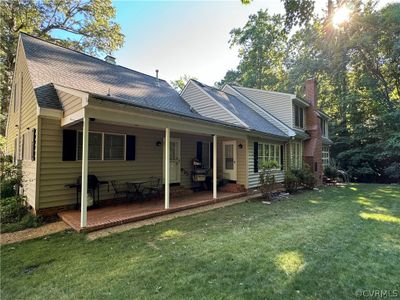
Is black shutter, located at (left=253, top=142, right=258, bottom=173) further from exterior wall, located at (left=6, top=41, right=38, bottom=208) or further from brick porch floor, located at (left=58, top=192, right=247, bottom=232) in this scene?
exterior wall, located at (left=6, top=41, right=38, bottom=208)

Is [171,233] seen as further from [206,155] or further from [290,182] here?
[290,182]

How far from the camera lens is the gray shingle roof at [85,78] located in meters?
7.03

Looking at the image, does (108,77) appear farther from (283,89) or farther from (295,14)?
(283,89)

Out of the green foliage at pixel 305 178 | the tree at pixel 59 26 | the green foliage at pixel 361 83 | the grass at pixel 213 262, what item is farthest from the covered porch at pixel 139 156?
the tree at pixel 59 26

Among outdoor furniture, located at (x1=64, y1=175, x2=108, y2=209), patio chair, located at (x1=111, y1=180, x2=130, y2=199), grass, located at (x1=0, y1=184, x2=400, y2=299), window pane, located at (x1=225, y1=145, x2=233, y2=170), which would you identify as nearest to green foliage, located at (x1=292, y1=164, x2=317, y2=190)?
window pane, located at (x1=225, y1=145, x2=233, y2=170)

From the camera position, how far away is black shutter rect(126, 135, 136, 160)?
8195 mm

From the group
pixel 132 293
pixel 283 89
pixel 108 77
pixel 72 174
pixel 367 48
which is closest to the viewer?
pixel 132 293

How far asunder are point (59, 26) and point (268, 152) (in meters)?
17.8

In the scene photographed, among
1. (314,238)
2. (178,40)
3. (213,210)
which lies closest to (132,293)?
(314,238)

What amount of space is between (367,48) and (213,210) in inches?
753

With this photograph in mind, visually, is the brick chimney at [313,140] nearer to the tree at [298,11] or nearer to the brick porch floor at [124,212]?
the brick porch floor at [124,212]

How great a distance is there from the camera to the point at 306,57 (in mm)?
24297

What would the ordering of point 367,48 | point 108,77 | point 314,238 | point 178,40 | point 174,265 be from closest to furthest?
1. point 174,265
2. point 314,238
3. point 108,77
4. point 178,40
5. point 367,48

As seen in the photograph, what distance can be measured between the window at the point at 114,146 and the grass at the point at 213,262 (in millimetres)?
3077
